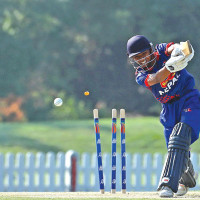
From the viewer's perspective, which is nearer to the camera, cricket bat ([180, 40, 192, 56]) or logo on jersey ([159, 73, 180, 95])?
cricket bat ([180, 40, 192, 56])

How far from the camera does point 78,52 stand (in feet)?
106

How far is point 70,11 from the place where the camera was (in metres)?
31.5

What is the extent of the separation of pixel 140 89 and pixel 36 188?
19435 millimetres

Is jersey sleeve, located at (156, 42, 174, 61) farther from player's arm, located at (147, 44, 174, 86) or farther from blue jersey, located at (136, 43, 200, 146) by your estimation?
player's arm, located at (147, 44, 174, 86)

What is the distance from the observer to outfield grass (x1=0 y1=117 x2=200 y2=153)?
768 inches

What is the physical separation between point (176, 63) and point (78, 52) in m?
25.3

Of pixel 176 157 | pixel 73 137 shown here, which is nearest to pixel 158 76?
pixel 176 157

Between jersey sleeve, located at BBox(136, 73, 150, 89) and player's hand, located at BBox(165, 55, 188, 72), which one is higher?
player's hand, located at BBox(165, 55, 188, 72)

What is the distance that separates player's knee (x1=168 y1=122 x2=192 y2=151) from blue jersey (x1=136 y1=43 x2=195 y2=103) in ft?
1.13

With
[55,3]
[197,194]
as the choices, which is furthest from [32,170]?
[55,3]

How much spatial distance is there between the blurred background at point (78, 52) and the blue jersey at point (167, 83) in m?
18.7

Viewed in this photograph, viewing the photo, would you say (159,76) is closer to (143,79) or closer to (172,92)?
(143,79)

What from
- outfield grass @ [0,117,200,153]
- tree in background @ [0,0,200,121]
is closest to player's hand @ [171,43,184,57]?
outfield grass @ [0,117,200,153]

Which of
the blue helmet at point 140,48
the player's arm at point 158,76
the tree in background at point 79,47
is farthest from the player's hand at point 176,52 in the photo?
the tree in background at point 79,47
